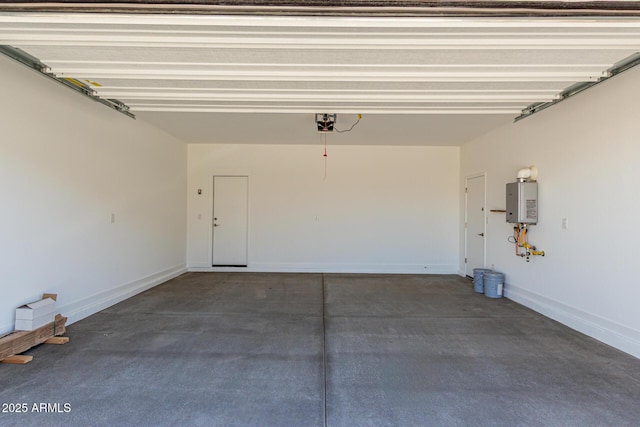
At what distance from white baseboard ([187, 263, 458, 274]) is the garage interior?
63 cm

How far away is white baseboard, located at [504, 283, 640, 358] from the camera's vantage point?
2664mm

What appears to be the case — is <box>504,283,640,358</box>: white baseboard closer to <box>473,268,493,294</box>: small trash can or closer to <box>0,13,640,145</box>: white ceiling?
<box>473,268,493,294</box>: small trash can

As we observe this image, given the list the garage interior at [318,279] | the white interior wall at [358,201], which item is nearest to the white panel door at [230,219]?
the white interior wall at [358,201]

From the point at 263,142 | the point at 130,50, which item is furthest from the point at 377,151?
the point at 130,50

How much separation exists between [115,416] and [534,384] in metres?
2.89

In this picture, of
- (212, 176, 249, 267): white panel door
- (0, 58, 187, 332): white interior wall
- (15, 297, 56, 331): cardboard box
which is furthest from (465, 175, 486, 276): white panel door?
(15, 297, 56, 331): cardboard box

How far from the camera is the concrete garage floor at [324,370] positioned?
72.9 inches

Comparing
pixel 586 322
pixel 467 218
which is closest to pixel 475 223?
pixel 467 218

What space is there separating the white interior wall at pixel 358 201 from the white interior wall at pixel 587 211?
1.80 meters

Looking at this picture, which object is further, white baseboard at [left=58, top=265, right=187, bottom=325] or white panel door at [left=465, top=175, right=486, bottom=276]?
white panel door at [left=465, top=175, right=486, bottom=276]

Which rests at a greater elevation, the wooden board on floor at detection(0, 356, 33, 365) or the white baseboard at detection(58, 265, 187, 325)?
the white baseboard at detection(58, 265, 187, 325)

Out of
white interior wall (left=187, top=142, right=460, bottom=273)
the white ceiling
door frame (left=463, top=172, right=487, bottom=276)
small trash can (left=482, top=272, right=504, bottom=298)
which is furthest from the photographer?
white interior wall (left=187, top=142, right=460, bottom=273)

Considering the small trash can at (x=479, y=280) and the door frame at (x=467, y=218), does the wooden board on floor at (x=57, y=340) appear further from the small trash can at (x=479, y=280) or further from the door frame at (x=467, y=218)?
the door frame at (x=467, y=218)

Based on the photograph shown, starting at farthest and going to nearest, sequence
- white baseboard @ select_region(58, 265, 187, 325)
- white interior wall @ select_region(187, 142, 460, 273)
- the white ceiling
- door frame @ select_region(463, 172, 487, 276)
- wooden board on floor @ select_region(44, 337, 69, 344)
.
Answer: white interior wall @ select_region(187, 142, 460, 273)
door frame @ select_region(463, 172, 487, 276)
white baseboard @ select_region(58, 265, 187, 325)
wooden board on floor @ select_region(44, 337, 69, 344)
the white ceiling
